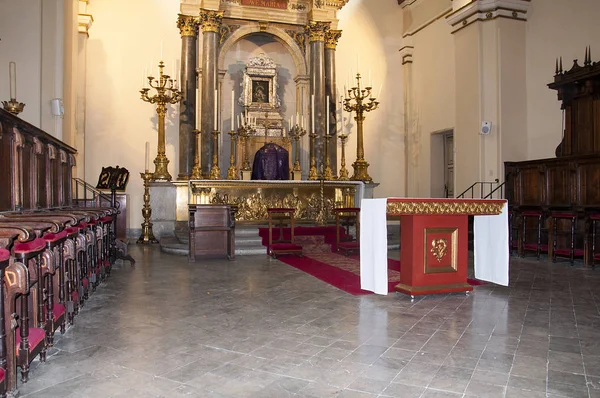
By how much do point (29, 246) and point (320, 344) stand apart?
1.99 metres

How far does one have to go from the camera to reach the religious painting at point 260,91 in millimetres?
12148

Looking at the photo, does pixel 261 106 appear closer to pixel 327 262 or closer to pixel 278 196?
pixel 278 196

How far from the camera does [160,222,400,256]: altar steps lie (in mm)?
8648

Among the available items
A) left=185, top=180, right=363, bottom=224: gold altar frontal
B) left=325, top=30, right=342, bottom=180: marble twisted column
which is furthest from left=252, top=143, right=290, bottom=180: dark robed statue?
left=325, top=30, right=342, bottom=180: marble twisted column

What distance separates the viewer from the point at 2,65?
24.9 ft

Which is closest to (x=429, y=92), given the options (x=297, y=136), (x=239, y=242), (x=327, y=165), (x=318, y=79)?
(x=318, y=79)

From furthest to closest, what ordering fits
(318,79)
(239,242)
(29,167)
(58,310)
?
(318,79) → (239,242) → (29,167) → (58,310)

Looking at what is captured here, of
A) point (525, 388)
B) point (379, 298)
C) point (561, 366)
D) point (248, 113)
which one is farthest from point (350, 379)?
point (248, 113)

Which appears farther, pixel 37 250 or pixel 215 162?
pixel 215 162

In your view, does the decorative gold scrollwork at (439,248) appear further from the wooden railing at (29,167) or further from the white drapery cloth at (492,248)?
the wooden railing at (29,167)

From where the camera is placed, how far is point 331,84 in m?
12.0

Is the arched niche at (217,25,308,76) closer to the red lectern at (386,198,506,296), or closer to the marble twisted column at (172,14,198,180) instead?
the marble twisted column at (172,14,198,180)

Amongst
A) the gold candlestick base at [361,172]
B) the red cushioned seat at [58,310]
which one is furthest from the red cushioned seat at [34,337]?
the gold candlestick base at [361,172]

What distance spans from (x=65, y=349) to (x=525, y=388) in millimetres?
2960
